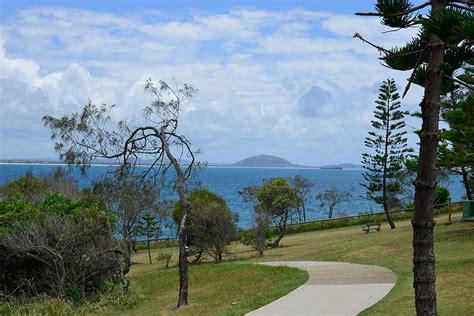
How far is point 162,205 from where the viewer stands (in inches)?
1121

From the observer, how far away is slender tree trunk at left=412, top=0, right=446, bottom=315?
5043mm

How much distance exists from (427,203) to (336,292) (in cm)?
766

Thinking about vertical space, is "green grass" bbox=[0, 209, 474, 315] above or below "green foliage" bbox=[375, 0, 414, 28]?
below

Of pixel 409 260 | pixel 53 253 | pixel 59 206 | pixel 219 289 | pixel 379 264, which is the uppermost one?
pixel 59 206

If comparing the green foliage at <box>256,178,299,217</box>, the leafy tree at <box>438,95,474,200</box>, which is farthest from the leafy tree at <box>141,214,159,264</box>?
the leafy tree at <box>438,95,474,200</box>

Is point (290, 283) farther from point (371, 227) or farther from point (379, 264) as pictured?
point (371, 227)

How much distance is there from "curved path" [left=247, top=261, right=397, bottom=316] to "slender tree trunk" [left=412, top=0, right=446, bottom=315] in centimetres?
520

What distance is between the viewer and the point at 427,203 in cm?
507

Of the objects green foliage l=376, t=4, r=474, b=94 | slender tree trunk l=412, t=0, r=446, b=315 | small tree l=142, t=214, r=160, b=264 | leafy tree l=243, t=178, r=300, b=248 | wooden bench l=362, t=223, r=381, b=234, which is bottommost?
small tree l=142, t=214, r=160, b=264

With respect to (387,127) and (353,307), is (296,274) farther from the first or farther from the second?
(387,127)

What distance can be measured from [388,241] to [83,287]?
10692 millimetres

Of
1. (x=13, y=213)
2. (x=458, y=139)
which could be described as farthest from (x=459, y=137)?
(x=13, y=213)

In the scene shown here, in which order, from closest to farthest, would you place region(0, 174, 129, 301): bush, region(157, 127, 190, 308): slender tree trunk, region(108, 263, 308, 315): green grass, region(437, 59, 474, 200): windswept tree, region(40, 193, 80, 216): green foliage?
region(108, 263, 308, 315): green grass → region(157, 127, 190, 308): slender tree trunk → region(0, 174, 129, 301): bush → region(40, 193, 80, 216): green foliage → region(437, 59, 474, 200): windswept tree

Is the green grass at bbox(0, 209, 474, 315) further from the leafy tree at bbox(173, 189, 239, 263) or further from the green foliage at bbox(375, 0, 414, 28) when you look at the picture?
the green foliage at bbox(375, 0, 414, 28)
